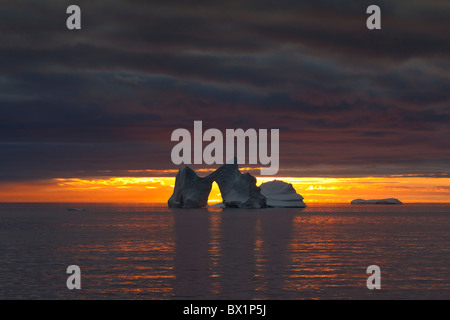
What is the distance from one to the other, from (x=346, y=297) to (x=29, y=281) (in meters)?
14.4

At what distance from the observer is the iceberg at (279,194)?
148 metres

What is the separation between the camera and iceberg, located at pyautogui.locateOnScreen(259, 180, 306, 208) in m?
148

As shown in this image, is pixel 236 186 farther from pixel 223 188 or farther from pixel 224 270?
pixel 224 270

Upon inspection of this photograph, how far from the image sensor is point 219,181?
11644 cm

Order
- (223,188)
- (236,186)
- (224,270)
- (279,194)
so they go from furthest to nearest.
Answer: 1. (279,194)
2. (223,188)
3. (236,186)
4. (224,270)

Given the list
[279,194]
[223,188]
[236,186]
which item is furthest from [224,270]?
[279,194]

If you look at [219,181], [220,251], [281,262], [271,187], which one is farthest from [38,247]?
[271,187]

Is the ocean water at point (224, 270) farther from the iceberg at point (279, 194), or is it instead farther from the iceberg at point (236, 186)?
the iceberg at point (279, 194)

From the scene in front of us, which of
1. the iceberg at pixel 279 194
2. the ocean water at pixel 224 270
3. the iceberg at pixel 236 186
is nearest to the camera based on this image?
the ocean water at pixel 224 270

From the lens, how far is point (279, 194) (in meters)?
151

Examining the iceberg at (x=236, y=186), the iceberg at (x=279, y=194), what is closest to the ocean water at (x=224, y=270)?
the iceberg at (x=236, y=186)

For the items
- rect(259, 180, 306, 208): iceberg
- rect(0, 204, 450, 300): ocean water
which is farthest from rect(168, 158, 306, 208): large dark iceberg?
rect(0, 204, 450, 300): ocean water

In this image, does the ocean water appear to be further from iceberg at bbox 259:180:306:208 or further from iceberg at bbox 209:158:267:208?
iceberg at bbox 259:180:306:208

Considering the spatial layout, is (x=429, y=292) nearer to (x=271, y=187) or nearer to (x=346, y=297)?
(x=346, y=297)
